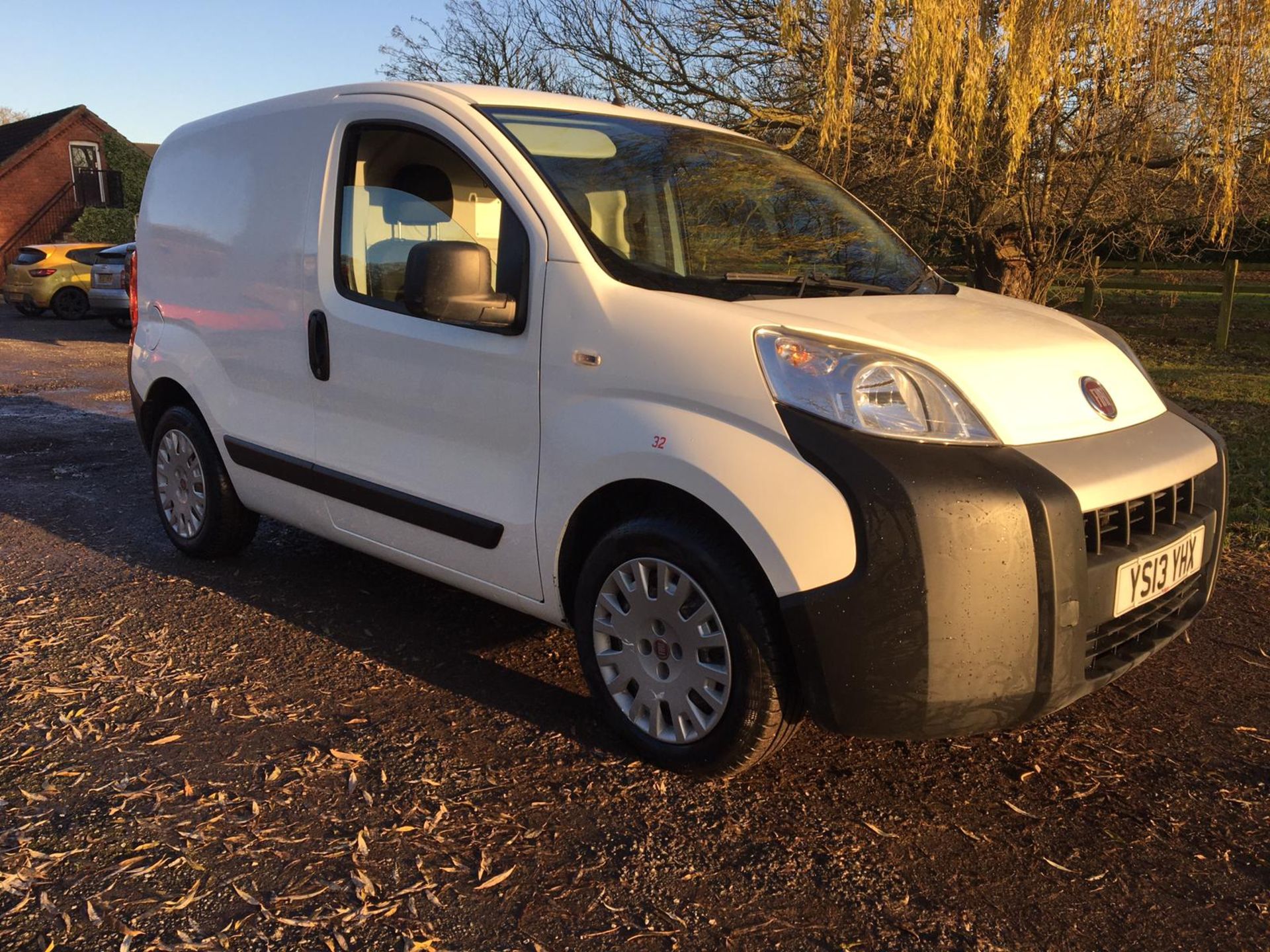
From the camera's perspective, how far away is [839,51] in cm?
798

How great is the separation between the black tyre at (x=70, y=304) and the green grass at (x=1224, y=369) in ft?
57.2

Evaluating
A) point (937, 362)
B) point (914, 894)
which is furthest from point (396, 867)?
point (937, 362)

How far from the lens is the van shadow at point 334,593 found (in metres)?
3.72

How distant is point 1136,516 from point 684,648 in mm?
1254

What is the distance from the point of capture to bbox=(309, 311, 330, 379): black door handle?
12.9ft

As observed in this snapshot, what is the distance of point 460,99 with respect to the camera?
3.65 m

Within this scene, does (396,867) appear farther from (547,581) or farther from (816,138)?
(816,138)

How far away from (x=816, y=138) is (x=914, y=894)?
7.65 metres

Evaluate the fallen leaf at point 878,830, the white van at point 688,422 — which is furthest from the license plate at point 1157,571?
the fallen leaf at point 878,830

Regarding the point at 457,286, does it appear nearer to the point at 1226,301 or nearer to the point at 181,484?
the point at 181,484

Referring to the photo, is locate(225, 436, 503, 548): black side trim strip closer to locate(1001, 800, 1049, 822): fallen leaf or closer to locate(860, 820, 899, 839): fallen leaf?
locate(860, 820, 899, 839): fallen leaf

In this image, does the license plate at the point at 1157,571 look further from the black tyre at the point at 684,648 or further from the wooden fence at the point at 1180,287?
the wooden fence at the point at 1180,287

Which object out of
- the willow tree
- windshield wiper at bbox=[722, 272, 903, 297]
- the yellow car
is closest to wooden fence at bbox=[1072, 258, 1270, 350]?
the willow tree

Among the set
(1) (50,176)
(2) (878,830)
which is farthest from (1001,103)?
(1) (50,176)
